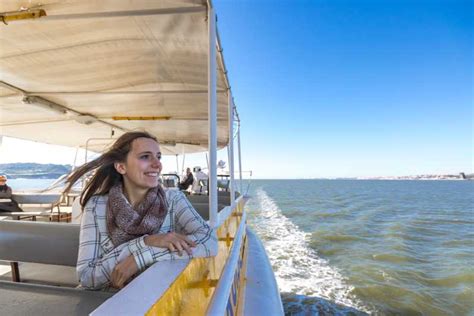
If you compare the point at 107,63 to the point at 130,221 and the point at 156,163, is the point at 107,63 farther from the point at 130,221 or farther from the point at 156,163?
the point at 130,221

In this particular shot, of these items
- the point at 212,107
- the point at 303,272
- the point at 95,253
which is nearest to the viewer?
the point at 95,253

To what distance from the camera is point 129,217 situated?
148 centimetres

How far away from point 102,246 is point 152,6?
1627mm

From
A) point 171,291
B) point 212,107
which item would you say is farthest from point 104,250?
point 212,107

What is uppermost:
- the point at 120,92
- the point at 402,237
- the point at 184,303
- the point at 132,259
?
the point at 120,92

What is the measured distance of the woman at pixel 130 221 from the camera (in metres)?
Answer: 1.34

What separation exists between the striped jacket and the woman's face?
174 mm

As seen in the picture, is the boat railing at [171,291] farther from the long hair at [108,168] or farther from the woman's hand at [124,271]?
the long hair at [108,168]

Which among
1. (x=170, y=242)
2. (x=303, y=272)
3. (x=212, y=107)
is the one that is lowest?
(x=303, y=272)

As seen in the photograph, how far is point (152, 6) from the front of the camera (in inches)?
79.2

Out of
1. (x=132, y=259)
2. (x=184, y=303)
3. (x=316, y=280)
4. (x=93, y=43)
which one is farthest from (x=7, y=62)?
(x=316, y=280)

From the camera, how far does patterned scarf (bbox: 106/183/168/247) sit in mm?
1463

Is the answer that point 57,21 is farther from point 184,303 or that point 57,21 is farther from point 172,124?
point 172,124

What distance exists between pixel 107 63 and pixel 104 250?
227 cm
